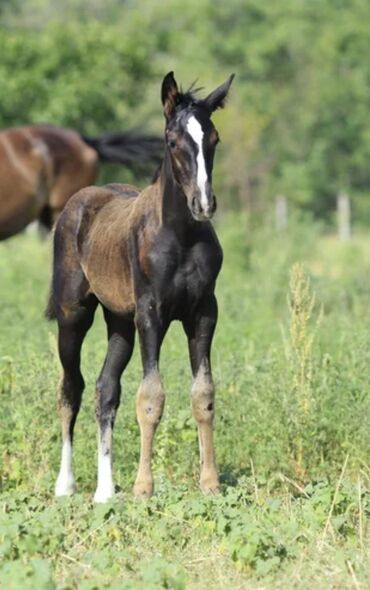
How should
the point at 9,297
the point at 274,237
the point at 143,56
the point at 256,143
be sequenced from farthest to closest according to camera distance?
1. the point at 256,143
2. the point at 143,56
3. the point at 274,237
4. the point at 9,297

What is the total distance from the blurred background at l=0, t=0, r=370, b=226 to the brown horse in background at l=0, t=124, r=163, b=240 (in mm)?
12435

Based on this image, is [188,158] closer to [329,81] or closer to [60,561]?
Answer: [60,561]

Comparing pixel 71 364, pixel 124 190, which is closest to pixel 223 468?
pixel 71 364

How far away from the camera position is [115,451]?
931 centimetres

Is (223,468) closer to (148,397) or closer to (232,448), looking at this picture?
(232,448)

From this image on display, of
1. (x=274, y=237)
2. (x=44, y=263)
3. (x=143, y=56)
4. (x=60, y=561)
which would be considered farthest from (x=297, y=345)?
(x=143, y=56)

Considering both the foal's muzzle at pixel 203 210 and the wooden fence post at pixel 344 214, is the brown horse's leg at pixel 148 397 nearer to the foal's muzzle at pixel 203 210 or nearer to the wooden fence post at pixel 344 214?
the foal's muzzle at pixel 203 210

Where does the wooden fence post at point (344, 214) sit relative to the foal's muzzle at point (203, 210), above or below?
above

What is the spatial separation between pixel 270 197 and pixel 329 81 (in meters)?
4.18

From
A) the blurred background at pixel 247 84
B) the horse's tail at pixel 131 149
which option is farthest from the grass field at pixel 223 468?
the blurred background at pixel 247 84

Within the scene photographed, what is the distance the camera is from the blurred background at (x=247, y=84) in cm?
3238

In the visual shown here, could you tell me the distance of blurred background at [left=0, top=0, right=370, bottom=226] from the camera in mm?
32375

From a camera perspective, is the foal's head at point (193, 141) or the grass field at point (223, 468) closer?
the grass field at point (223, 468)

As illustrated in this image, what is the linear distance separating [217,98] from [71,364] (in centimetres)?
201
